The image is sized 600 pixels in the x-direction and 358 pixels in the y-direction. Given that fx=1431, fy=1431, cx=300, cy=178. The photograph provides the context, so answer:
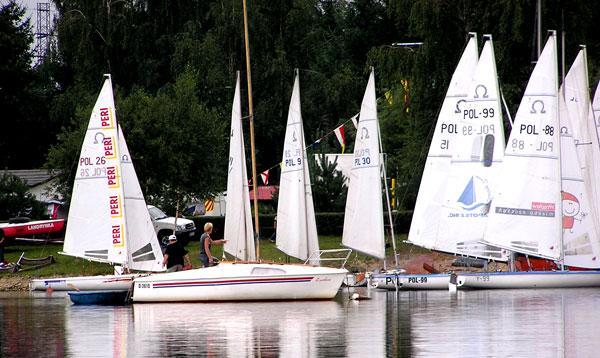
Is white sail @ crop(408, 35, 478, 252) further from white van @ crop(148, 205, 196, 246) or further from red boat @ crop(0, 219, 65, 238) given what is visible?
red boat @ crop(0, 219, 65, 238)

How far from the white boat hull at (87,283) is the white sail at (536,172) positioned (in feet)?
34.3

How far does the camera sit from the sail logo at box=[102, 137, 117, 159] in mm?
39094

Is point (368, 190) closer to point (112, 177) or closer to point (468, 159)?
point (468, 159)

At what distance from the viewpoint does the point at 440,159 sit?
43062 millimetres

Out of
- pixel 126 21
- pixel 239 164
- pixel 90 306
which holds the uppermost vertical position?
pixel 126 21

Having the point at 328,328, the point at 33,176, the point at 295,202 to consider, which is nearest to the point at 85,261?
the point at 295,202

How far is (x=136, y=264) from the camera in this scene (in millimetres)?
39562

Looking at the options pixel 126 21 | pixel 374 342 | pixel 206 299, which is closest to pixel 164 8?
pixel 126 21

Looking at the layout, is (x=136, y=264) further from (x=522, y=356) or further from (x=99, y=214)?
(x=522, y=356)

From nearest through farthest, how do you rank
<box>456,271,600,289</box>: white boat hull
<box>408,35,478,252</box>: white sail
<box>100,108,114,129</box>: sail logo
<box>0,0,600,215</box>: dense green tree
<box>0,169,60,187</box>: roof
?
<box>456,271,600,289</box>: white boat hull < <box>100,108,114,129</box>: sail logo < <box>408,35,478,252</box>: white sail < <box>0,0,600,215</box>: dense green tree < <box>0,169,60,187</box>: roof

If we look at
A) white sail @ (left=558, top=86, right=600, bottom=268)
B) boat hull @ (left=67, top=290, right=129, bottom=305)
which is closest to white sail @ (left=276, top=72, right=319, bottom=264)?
boat hull @ (left=67, top=290, right=129, bottom=305)

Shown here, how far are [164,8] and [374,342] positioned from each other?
47.5 m

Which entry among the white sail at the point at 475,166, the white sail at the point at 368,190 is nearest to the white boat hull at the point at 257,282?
the white sail at the point at 368,190

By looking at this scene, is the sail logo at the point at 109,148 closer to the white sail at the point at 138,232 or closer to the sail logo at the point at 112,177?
the sail logo at the point at 112,177
